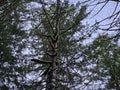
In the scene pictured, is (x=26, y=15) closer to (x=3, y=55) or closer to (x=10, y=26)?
(x=10, y=26)

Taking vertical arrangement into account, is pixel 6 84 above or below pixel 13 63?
below

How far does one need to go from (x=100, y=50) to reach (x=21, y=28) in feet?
14.6

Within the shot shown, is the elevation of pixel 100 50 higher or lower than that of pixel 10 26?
lower

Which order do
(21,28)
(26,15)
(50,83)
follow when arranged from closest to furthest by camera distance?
(50,83), (26,15), (21,28)

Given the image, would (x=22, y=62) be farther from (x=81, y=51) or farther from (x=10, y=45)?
(x=81, y=51)

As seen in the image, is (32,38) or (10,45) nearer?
(32,38)

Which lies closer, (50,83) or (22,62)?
(50,83)

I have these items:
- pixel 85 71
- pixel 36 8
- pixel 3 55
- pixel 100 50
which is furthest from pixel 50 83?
pixel 3 55

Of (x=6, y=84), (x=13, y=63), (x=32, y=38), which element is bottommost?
(x=6, y=84)

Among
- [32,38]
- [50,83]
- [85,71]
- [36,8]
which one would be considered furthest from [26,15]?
[50,83]

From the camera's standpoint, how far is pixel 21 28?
1748 centimetres

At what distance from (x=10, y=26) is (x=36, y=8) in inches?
171

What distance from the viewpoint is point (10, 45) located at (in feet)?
59.9

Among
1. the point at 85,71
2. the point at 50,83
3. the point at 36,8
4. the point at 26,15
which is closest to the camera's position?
the point at 50,83
